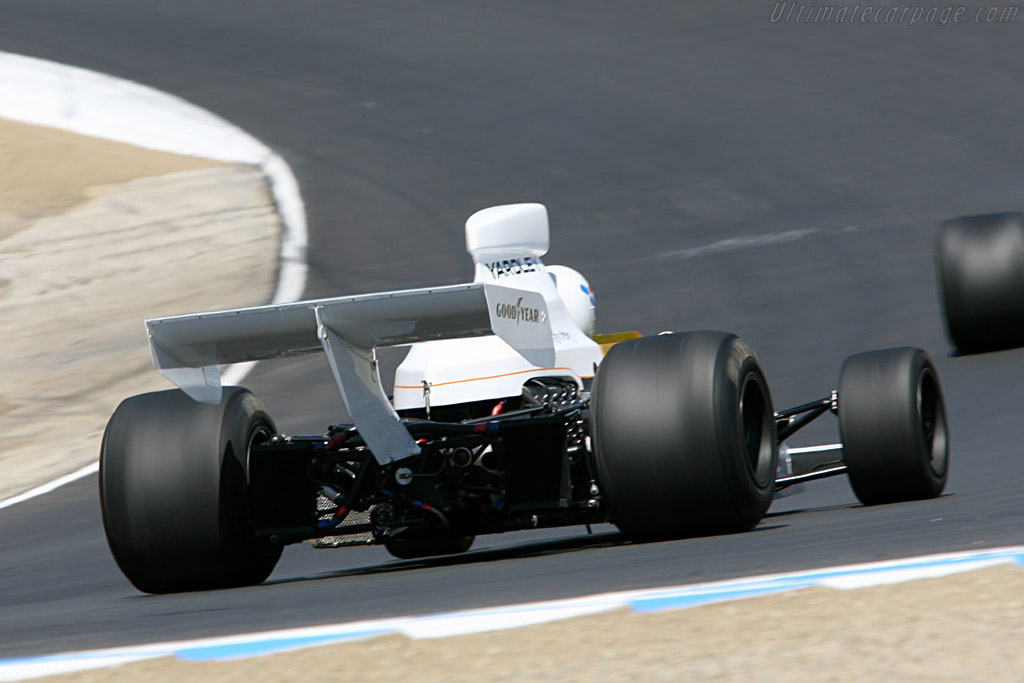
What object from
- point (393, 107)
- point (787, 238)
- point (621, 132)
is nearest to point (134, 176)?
point (393, 107)

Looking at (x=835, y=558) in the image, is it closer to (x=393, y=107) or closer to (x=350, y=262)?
(x=350, y=262)

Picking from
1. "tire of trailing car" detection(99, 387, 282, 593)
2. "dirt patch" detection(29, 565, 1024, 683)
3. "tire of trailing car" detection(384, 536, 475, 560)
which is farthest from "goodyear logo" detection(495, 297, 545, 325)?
"tire of trailing car" detection(384, 536, 475, 560)

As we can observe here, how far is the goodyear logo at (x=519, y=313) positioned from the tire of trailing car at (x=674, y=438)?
310 mm

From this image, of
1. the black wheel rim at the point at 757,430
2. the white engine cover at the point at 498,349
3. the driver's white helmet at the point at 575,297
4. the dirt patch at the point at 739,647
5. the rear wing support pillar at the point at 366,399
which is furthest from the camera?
the driver's white helmet at the point at 575,297

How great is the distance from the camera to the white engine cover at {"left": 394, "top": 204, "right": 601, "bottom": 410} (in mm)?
7379

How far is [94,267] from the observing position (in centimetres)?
1839

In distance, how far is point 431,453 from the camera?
6805 mm

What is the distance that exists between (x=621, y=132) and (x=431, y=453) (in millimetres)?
15972

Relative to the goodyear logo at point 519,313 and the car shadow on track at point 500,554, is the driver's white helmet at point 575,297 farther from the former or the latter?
the goodyear logo at point 519,313

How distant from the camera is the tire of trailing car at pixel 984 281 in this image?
39.6ft

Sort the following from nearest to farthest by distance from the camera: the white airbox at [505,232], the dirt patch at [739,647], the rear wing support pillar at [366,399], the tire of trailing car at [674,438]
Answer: the dirt patch at [739,647], the tire of trailing car at [674,438], the rear wing support pillar at [366,399], the white airbox at [505,232]

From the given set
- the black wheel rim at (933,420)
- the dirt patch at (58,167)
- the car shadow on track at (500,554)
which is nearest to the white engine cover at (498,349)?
the car shadow on track at (500,554)

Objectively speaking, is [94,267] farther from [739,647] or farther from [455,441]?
[739,647]

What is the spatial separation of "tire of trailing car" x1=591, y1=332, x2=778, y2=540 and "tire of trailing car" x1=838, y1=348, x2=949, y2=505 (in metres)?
1.02
